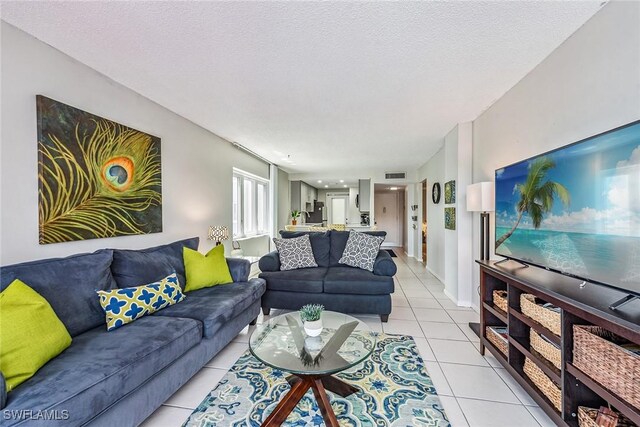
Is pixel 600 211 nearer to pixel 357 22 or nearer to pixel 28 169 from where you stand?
pixel 357 22

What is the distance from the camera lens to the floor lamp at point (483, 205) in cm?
262

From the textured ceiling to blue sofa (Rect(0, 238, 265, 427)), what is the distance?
1534 millimetres

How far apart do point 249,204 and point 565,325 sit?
5.24 meters

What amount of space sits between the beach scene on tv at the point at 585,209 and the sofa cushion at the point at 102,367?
2400mm

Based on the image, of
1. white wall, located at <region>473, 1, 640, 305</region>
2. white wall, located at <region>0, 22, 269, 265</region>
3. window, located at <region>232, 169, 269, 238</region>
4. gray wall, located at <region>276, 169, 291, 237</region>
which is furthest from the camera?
gray wall, located at <region>276, 169, 291, 237</region>

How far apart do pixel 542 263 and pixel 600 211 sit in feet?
1.76

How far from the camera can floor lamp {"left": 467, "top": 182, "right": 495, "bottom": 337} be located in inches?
103

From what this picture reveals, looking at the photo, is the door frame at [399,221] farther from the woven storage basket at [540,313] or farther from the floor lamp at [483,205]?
the woven storage basket at [540,313]

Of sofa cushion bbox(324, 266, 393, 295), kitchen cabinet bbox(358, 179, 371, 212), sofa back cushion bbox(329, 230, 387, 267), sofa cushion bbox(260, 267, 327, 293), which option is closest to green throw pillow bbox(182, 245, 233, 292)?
sofa cushion bbox(260, 267, 327, 293)

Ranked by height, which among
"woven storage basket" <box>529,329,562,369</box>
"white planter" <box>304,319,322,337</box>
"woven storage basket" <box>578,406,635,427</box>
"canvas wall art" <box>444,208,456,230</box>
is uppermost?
"canvas wall art" <box>444,208,456,230</box>

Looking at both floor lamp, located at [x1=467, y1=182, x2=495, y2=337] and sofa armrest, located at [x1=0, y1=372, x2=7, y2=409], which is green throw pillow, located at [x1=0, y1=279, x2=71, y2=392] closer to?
sofa armrest, located at [x1=0, y1=372, x2=7, y2=409]

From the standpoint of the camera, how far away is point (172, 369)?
1.68 meters

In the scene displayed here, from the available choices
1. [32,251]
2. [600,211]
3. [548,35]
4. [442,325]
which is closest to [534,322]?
[600,211]

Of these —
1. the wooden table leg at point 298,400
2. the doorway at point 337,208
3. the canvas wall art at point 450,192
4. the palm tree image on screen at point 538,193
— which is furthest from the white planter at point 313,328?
the doorway at point 337,208
